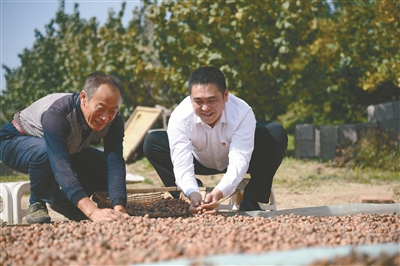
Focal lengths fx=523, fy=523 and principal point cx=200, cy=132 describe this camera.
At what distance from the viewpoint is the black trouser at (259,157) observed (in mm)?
3766

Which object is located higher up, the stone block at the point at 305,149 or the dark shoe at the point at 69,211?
the stone block at the point at 305,149

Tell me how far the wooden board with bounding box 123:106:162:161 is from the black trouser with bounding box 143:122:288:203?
157 inches

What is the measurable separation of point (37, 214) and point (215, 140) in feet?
4.21

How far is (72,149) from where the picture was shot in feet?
11.3

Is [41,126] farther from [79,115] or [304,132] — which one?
[304,132]

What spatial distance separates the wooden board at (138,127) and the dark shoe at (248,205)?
4.42 m

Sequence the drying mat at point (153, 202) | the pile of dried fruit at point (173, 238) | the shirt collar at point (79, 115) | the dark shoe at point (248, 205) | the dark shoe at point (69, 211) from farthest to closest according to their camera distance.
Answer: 1. the dark shoe at point (248, 205)
2. the dark shoe at point (69, 211)
3. the drying mat at point (153, 202)
4. the shirt collar at point (79, 115)
5. the pile of dried fruit at point (173, 238)

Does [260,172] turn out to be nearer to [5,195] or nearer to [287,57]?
[5,195]

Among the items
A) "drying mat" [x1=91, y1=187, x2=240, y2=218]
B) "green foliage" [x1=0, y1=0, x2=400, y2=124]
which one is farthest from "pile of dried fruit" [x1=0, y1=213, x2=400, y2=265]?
"green foliage" [x1=0, y1=0, x2=400, y2=124]

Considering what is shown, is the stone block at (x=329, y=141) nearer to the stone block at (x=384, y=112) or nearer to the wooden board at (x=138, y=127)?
the stone block at (x=384, y=112)

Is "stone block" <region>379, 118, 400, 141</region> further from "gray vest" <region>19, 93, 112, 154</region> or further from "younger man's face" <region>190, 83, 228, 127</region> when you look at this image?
"gray vest" <region>19, 93, 112, 154</region>

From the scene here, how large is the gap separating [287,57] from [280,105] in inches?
31.2

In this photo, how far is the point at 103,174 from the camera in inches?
148

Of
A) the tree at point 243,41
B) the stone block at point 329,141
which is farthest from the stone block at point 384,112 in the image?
the tree at point 243,41
